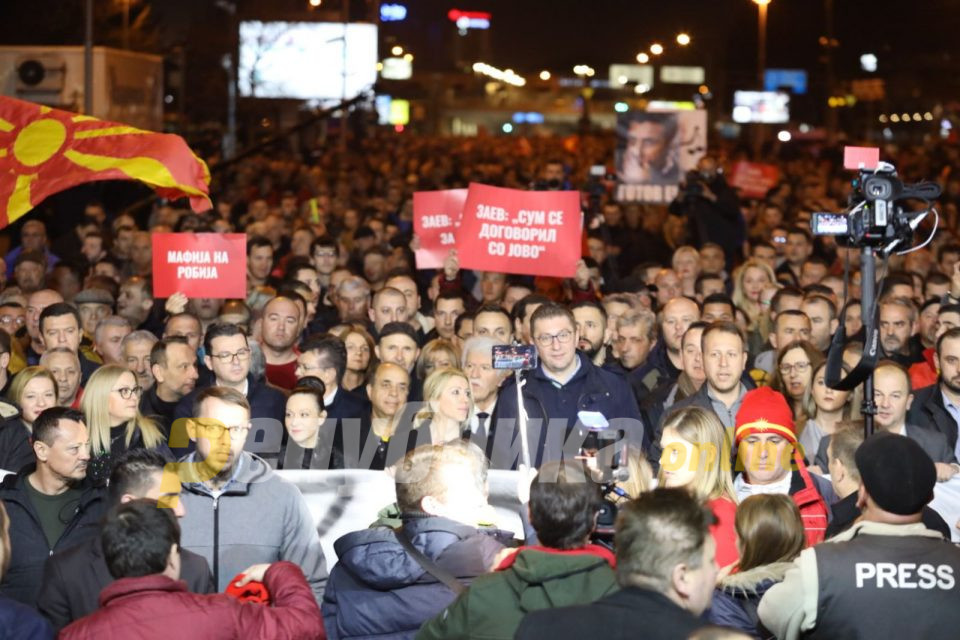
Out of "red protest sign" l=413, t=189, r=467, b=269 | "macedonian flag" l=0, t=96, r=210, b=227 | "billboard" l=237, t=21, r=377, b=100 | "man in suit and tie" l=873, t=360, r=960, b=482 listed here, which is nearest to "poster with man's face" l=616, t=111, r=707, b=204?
"red protest sign" l=413, t=189, r=467, b=269

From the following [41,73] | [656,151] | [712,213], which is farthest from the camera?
[41,73]

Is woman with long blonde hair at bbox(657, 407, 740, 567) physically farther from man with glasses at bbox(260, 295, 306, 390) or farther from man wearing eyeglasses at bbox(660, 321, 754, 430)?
man with glasses at bbox(260, 295, 306, 390)

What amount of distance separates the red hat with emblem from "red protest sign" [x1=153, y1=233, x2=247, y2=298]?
5.20 metres

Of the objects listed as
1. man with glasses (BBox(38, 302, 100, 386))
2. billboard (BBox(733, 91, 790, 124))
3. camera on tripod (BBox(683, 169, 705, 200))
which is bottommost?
man with glasses (BBox(38, 302, 100, 386))

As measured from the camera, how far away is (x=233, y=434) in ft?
21.4

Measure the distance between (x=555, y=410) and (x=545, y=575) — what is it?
3977 millimetres

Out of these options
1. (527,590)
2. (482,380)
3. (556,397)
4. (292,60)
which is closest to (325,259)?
(482,380)

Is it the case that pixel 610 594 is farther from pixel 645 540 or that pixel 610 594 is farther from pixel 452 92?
pixel 452 92

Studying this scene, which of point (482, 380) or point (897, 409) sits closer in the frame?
point (897, 409)

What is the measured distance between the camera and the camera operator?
17.3m

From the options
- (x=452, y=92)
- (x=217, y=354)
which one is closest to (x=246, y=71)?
(x=217, y=354)

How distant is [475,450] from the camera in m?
5.88

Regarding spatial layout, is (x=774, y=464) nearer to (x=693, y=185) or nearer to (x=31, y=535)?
(x=31, y=535)

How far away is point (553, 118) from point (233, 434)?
106 meters
